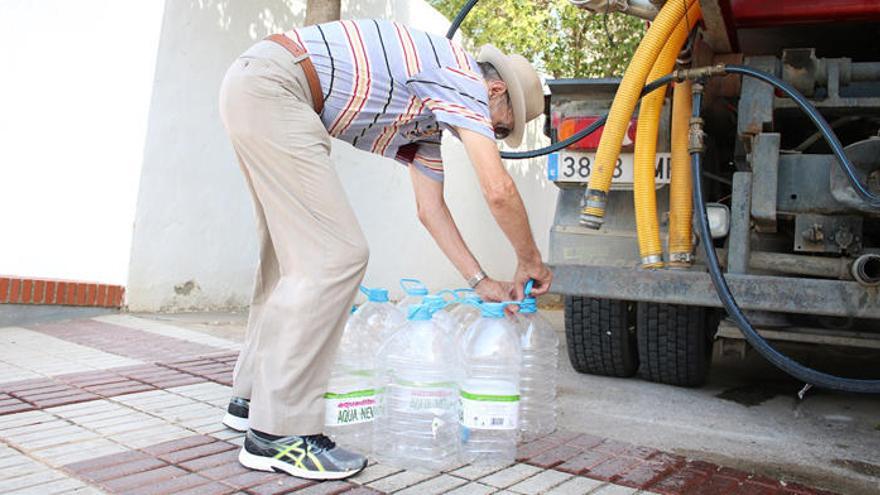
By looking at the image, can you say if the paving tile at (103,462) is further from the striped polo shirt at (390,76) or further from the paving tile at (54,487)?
the striped polo shirt at (390,76)

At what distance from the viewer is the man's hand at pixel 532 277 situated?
2.70 meters

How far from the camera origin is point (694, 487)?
2.44 metres

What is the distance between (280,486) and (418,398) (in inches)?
21.0

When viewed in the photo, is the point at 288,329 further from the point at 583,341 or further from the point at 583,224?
the point at 583,341

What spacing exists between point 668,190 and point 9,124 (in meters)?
4.95

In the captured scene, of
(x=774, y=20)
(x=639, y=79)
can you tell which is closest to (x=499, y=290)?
(x=639, y=79)

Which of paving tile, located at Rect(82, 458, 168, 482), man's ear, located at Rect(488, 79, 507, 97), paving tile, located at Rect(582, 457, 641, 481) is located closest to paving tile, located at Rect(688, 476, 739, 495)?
paving tile, located at Rect(582, 457, 641, 481)

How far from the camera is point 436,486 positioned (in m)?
2.34

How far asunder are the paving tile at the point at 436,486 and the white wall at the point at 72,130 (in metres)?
4.04

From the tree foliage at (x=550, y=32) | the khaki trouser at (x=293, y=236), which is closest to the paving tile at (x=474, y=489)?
the khaki trouser at (x=293, y=236)

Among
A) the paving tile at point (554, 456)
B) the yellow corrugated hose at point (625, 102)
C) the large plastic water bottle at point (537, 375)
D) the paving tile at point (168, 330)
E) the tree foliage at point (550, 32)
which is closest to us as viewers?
the paving tile at point (554, 456)

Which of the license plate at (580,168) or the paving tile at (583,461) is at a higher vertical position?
the license plate at (580,168)

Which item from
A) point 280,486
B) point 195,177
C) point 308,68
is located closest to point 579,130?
point 308,68

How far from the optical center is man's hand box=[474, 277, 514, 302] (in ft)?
9.32
